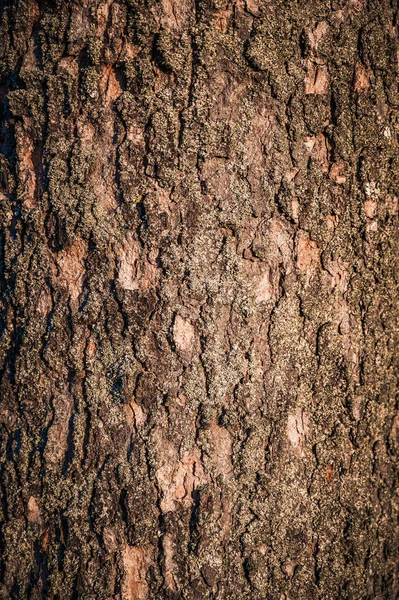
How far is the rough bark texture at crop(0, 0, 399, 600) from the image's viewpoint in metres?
1.36

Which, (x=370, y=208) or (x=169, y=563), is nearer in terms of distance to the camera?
(x=169, y=563)

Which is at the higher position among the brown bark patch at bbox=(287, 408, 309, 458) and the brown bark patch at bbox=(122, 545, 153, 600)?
the brown bark patch at bbox=(287, 408, 309, 458)

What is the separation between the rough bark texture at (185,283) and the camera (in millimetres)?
1355

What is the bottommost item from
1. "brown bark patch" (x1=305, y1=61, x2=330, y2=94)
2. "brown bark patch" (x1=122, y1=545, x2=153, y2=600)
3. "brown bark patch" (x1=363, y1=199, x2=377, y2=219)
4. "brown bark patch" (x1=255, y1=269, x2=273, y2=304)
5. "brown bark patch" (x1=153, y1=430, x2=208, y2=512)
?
"brown bark patch" (x1=122, y1=545, x2=153, y2=600)

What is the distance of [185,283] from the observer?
1.36 metres

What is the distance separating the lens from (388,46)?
1.49 m

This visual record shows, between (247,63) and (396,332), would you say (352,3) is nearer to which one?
(247,63)

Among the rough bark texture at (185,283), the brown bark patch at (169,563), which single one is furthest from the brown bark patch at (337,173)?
the brown bark patch at (169,563)

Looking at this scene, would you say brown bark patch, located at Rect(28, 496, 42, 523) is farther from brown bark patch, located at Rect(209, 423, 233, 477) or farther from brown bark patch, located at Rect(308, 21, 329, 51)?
brown bark patch, located at Rect(308, 21, 329, 51)

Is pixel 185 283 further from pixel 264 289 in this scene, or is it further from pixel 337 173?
pixel 337 173

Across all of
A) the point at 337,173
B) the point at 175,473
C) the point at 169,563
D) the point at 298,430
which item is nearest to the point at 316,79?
the point at 337,173

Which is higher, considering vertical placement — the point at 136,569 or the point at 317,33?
the point at 317,33

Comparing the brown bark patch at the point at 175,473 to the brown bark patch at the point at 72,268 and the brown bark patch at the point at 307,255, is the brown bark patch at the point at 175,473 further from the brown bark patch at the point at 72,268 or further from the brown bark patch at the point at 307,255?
the brown bark patch at the point at 307,255

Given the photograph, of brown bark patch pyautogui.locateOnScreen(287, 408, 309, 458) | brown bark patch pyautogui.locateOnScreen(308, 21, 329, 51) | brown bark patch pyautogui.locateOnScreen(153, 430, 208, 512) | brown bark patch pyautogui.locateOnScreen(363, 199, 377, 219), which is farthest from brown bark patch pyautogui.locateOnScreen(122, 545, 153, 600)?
brown bark patch pyautogui.locateOnScreen(308, 21, 329, 51)
